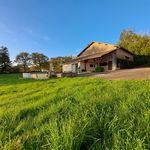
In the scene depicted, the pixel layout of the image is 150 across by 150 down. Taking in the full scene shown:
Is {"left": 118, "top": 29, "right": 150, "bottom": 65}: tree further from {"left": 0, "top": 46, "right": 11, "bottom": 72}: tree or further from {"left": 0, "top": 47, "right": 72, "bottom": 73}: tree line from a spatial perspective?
{"left": 0, "top": 46, "right": 11, "bottom": 72}: tree

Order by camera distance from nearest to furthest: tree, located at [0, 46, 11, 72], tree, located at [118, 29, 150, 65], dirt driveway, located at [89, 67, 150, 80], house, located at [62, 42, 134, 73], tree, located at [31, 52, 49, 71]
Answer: dirt driveway, located at [89, 67, 150, 80]
house, located at [62, 42, 134, 73]
tree, located at [118, 29, 150, 65]
tree, located at [0, 46, 11, 72]
tree, located at [31, 52, 49, 71]

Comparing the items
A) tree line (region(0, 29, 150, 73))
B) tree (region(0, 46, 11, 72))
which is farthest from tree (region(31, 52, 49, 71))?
tree (region(0, 46, 11, 72))

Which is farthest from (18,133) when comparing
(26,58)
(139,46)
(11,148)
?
(26,58)

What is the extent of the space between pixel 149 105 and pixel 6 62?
2011 inches

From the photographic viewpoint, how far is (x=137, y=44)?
40.8 m

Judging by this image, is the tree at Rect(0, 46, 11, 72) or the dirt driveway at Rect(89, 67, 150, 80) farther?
the tree at Rect(0, 46, 11, 72)

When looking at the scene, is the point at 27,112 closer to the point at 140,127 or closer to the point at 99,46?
the point at 140,127

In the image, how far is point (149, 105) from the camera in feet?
11.5

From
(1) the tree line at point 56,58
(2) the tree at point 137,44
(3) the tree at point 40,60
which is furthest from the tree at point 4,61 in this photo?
(2) the tree at point 137,44

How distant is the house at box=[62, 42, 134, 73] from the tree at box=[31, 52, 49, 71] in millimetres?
18474

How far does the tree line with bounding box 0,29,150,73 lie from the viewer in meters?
38.3

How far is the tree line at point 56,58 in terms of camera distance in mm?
38316

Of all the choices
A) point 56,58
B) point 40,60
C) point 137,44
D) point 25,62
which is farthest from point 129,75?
point 25,62

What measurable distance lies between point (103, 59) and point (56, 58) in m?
21.2
